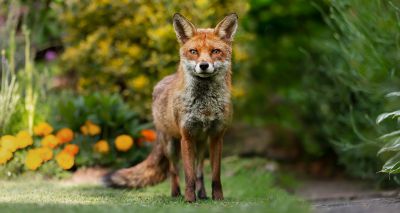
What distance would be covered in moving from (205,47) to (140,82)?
4.00m

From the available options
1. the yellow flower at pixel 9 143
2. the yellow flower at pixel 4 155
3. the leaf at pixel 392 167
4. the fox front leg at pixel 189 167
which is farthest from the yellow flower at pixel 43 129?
the leaf at pixel 392 167

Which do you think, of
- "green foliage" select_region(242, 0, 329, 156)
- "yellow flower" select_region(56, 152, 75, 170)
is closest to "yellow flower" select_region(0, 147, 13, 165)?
"yellow flower" select_region(56, 152, 75, 170)

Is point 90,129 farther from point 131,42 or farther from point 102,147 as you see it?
point 131,42

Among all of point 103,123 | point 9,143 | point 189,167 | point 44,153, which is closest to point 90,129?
point 103,123

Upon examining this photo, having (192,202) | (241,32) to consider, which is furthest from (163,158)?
(241,32)

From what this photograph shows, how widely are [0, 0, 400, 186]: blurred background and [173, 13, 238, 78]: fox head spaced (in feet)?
5.03

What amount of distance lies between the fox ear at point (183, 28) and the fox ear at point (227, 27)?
23 centimetres

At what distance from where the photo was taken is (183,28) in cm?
561

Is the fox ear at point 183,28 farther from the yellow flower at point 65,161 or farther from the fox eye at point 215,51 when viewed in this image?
the yellow flower at point 65,161

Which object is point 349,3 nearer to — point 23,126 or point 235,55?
point 235,55

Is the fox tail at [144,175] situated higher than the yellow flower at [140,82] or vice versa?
the yellow flower at [140,82]

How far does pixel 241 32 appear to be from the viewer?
32.0 feet

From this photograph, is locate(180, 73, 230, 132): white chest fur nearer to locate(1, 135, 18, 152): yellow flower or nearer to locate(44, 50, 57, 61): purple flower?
locate(1, 135, 18, 152): yellow flower

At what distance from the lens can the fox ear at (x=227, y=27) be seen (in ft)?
18.2
